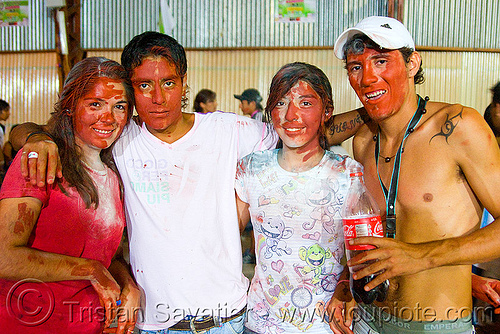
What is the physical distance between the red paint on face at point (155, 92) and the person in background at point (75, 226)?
0.07 m

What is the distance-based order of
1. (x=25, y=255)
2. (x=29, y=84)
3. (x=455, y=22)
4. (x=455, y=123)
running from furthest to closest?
(x=29, y=84) → (x=455, y=22) → (x=455, y=123) → (x=25, y=255)

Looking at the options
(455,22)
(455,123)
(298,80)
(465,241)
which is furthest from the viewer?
(455,22)

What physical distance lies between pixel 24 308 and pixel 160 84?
1.40 meters

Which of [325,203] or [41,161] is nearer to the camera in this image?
[41,161]

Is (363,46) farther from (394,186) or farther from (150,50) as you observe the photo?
(150,50)

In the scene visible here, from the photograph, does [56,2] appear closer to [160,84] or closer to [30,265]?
[160,84]

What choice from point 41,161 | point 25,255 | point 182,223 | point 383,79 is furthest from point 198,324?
point 383,79

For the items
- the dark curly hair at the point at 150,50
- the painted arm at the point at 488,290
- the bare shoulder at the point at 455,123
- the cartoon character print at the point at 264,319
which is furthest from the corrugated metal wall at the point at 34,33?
the painted arm at the point at 488,290

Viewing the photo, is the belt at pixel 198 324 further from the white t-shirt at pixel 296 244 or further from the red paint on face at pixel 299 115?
the red paint on face at pixel 299 115

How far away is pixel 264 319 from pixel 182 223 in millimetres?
727

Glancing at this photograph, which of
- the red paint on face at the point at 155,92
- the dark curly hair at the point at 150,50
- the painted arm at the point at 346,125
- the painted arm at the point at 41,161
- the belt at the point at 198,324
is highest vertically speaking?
the dark curly hair at the point at 150,50

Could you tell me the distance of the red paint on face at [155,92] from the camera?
2.33 m

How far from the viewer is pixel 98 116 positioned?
215 cm

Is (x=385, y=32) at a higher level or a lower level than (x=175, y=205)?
higher
